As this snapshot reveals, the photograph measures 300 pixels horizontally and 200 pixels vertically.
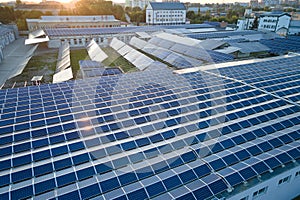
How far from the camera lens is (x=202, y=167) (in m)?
12.2

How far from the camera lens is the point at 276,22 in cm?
7744

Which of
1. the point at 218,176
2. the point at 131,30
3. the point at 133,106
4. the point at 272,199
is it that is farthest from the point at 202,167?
the point at 131,30

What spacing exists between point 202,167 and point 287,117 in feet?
31.0

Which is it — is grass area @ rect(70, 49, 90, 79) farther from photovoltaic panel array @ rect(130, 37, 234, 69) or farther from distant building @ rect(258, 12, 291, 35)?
distant building @ rect(258, 12, 291, 35)

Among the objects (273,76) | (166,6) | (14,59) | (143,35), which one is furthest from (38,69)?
(166,6)

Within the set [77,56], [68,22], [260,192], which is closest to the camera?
[260,192]

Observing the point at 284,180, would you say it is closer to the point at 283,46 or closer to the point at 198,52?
the point at 198,52

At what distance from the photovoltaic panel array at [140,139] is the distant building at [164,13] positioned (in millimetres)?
92634

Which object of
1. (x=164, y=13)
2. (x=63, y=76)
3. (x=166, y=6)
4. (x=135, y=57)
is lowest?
(x=63, y=76)

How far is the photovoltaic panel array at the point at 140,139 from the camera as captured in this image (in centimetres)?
1096

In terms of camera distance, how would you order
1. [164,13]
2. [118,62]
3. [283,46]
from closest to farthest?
[118,62]
[283,46]
[164,13]

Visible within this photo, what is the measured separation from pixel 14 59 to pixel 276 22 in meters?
82.4

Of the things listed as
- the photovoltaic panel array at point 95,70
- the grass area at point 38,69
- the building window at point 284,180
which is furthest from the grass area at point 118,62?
the building window at point 284,180

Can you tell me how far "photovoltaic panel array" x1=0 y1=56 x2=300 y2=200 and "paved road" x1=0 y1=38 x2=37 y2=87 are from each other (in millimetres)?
22686
